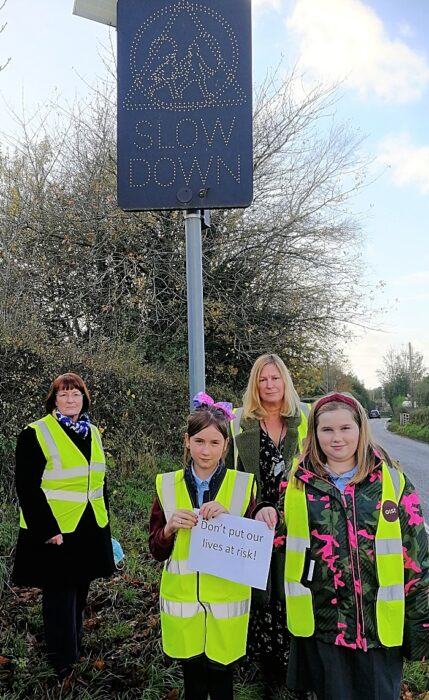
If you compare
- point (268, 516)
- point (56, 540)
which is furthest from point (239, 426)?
point (56, 540)

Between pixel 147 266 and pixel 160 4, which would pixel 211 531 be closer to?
pixel 160 4

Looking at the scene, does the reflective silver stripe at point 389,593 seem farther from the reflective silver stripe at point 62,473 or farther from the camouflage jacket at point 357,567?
the reflective silver stripe at point 62,473

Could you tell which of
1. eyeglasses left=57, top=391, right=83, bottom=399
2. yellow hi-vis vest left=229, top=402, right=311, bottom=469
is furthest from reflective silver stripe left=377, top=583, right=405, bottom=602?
eyeglasses left=57, top=391, right=83, bottom=399

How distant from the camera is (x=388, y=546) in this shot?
2.15 meters

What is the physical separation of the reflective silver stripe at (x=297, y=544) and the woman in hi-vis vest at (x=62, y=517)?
4.88 feet

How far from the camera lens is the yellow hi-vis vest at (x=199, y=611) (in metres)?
2.37

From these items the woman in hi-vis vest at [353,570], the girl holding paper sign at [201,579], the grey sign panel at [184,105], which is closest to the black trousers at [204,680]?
A: the girl holding paper sign at [201,579]

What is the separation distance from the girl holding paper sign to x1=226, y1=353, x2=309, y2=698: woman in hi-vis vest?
47 cm

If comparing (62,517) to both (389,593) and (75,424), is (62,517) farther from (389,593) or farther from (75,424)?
(389,593)

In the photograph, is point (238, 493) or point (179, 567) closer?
point (179, 567)

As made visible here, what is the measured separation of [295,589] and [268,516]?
0.30m

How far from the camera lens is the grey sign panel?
103 inches

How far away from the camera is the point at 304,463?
2.39m

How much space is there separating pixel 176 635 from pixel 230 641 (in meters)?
0.23
